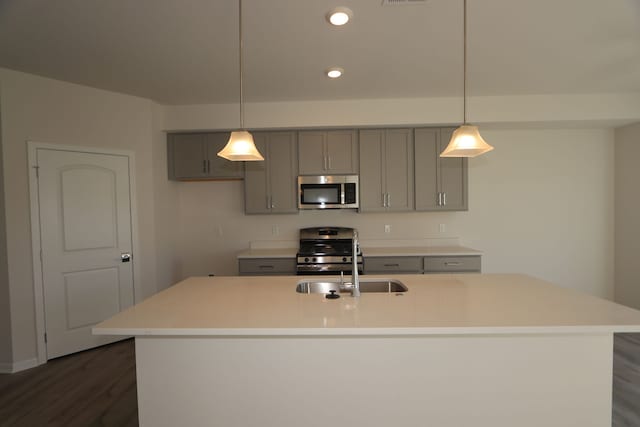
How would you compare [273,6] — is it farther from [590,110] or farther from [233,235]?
[590,110]

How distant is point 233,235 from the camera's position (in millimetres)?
4152

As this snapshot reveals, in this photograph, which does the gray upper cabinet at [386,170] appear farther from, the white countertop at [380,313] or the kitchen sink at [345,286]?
the white countertop at [380,313]

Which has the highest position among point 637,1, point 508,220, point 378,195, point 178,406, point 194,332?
point 637,1

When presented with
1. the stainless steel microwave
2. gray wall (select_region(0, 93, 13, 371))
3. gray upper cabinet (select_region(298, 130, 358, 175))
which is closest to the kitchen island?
gray wall (select_region(0, 93, 13, 371))

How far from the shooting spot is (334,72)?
111 inches

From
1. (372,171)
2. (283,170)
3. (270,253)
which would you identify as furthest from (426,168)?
(270,253)

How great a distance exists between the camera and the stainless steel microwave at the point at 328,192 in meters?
3.74

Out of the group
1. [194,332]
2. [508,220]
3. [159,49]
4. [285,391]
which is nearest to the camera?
[194,332]

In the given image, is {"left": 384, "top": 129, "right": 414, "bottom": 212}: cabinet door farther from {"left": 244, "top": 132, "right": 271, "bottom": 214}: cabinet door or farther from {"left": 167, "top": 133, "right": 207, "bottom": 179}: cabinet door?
{"left": 167, "top": 133, "right": 207, "bottom": 179}: cabinet door

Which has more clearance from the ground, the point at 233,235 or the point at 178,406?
the point at 233,235

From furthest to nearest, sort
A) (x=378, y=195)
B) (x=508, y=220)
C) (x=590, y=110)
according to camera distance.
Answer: (x=508, y=220), (x=378, y=195), (x=590, y=110)

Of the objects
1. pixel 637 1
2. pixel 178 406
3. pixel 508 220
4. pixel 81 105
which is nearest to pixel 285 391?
pixel 178 406

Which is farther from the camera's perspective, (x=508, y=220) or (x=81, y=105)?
(x=508, y=220)

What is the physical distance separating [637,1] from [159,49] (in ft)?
10.6
